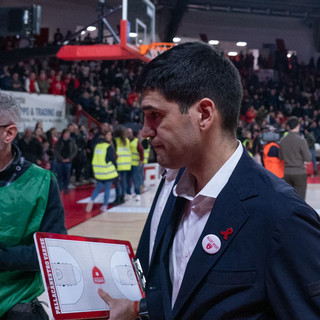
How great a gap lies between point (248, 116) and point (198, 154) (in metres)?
20.5

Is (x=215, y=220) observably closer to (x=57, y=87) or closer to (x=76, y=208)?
(x=76, y=208)

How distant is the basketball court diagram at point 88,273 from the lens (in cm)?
137

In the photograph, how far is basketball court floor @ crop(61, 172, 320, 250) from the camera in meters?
6.97

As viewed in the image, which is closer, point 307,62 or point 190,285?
point 190,285

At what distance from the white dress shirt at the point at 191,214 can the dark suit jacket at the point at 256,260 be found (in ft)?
0.15

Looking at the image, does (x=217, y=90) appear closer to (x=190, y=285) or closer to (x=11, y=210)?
(x=190, y=285)

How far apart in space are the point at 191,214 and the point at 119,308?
0.35 m

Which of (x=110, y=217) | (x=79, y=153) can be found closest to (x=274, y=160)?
(x=110, y=217)

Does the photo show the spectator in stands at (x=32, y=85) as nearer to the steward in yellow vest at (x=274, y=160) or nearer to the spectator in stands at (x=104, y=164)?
the spectator in stands at (x=104, y=164)

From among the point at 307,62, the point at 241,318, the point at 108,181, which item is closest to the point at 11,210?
the point at 241,318

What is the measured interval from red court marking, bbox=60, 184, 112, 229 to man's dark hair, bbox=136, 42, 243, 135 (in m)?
6.44

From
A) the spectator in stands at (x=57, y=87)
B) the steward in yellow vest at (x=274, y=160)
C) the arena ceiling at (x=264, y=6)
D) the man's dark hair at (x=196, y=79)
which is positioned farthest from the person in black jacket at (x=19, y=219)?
the arena ceiling at (x=264, y=6)

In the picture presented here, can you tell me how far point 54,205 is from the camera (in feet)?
7.12

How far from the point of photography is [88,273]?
1.45 meters
